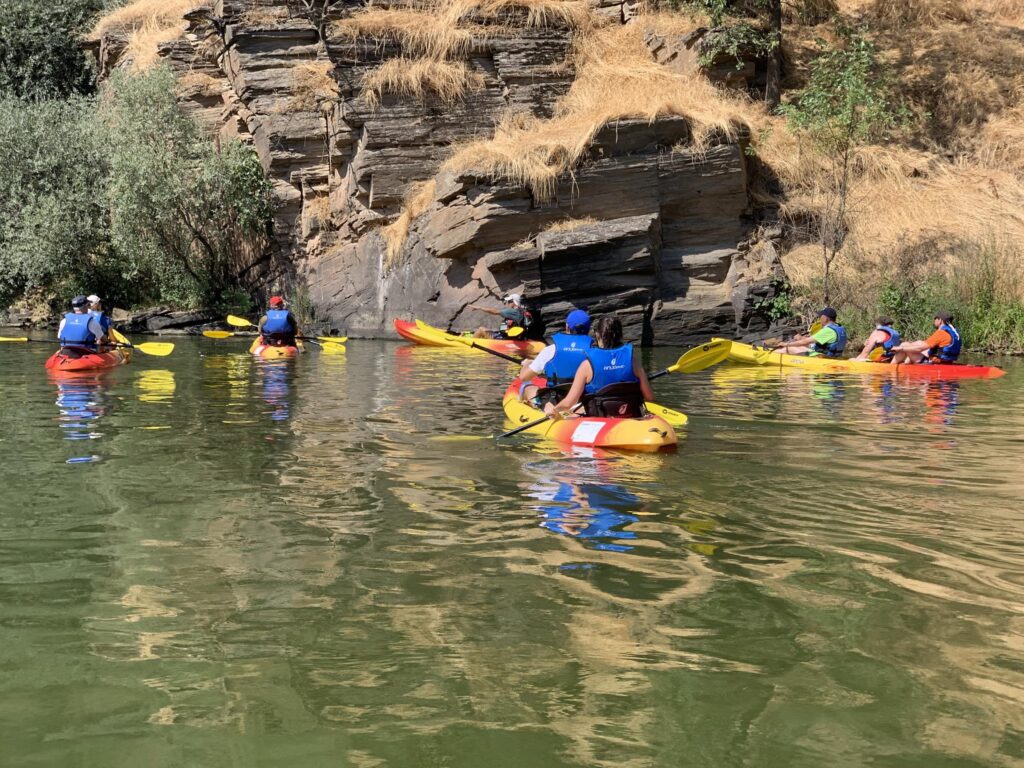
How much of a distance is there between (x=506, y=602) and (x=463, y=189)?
17.6 metres

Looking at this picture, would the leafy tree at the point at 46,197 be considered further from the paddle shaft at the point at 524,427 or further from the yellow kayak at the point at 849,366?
the paddle shaft at the point at 524,427

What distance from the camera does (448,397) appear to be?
12.2 m

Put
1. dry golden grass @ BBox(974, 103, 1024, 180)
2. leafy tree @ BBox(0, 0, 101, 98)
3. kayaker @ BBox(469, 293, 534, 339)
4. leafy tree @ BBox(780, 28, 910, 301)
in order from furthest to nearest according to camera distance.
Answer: leafy tree @ BBox(0, 0, 101, 98) < dry golden grass @ BBox(974, 103, 1024, 180) < leafy tree @ BBox(780, 28, 910, 301) < kayaker @ BBox(469, 293, 534, 339)

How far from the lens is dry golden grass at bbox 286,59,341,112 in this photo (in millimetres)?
24938

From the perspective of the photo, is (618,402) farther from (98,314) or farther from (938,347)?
(98,314)

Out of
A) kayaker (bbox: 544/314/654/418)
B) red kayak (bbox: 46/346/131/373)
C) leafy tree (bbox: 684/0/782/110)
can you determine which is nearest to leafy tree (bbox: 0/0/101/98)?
leafy tree (bbox: 684/0/782/110)

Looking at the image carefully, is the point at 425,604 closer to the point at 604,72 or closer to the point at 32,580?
the point at 32,580

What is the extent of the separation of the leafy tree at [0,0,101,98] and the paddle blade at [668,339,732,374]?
24.2 meters

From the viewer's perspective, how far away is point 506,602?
456cm

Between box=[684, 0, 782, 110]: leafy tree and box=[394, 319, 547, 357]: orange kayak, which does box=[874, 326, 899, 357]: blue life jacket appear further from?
box=[684, 0, 782, 110]: leafy tree

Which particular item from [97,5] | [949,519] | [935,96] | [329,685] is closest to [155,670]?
[329,685]

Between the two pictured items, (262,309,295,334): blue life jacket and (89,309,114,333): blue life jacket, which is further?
(262,309,295,334): blue life jacket

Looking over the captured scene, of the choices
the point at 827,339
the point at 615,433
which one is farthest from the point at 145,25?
the point at 615,433

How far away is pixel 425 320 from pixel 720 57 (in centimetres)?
891
